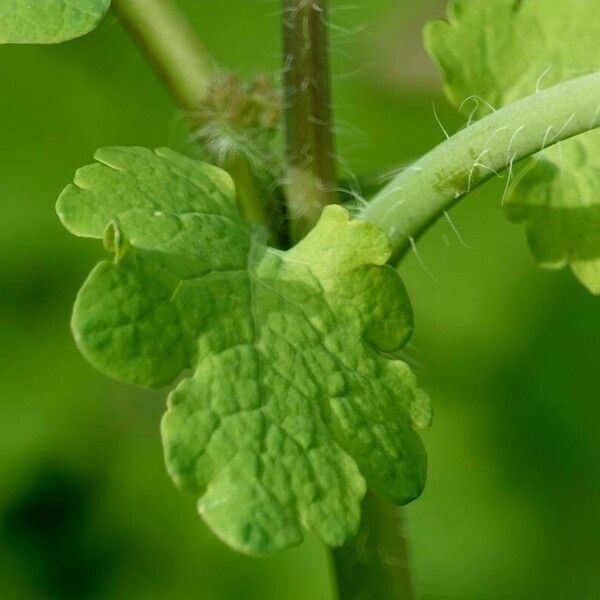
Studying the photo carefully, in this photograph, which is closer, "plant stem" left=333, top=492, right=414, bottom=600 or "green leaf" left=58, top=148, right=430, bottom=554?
"green leaf" left=58, top=148, right=430, bottom=554

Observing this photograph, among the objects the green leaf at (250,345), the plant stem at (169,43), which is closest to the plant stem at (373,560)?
the green leaf at (250,345)

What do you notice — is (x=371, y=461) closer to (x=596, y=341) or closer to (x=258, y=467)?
(x=258, y=467)

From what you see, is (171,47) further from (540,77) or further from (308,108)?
(540,77)

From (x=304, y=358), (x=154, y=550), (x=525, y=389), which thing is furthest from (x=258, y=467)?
(x=525, y=389)

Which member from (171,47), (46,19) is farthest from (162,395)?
(46,19)

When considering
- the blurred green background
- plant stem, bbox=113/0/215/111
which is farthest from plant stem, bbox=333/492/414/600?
the blurred green background

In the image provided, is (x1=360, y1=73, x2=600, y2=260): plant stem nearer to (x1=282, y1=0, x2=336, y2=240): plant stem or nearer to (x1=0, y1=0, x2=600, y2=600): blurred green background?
(x1=282, y1=0, x2=336, y2=240): plant stem
